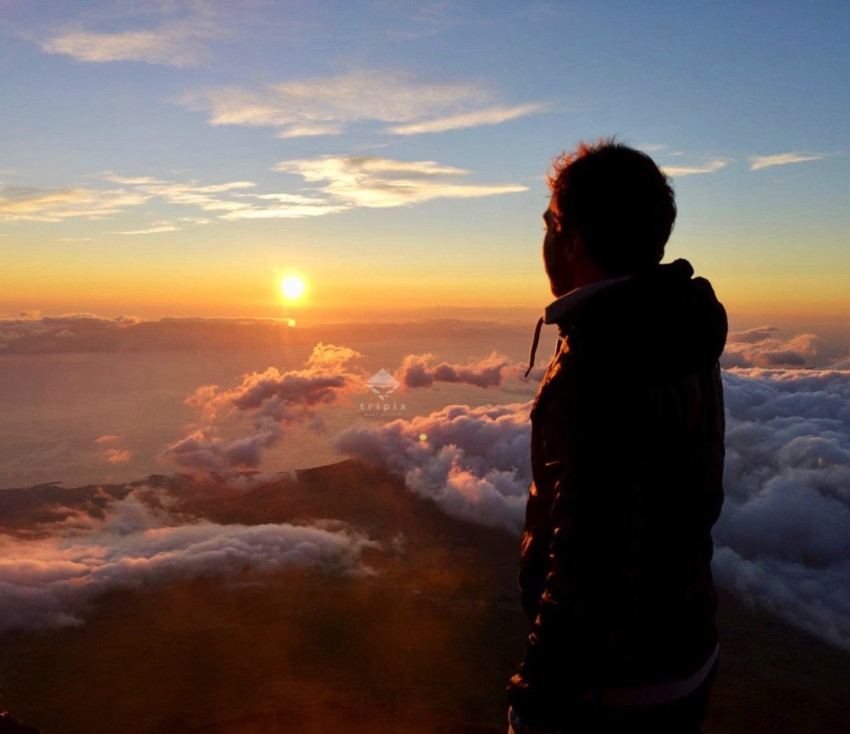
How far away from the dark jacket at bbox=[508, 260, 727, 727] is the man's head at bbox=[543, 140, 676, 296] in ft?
0.48

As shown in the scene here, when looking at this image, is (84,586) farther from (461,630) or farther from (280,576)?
(461,630)

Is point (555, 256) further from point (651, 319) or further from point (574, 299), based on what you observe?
point (651, 319)

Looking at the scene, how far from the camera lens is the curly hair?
212cm

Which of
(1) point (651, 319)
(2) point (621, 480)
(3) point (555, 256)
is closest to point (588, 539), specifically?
(2) point (621, 480)

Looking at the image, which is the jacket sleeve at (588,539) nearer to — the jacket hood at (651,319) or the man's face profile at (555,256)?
the jacket hood at (651,319)

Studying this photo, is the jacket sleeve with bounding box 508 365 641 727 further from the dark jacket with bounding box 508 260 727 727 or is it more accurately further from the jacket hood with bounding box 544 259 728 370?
the jacket hood with bounding box 544 259 728 370

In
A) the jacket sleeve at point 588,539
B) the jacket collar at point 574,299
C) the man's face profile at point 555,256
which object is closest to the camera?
the jacket sleeve at point 588,539

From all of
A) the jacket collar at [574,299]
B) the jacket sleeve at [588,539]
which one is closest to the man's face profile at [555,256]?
the jacket collar at [574,299]

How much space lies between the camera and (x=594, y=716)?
2.11m

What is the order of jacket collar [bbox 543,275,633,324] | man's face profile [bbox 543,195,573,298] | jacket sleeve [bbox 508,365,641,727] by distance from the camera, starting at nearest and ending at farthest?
jacket sleeve [bbox 508,365,641,727]
jacket collar [bbox 543,275,633,324]
man's face profile [bbox 543,195,573,298]

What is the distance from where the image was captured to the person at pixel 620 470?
1.90 meters

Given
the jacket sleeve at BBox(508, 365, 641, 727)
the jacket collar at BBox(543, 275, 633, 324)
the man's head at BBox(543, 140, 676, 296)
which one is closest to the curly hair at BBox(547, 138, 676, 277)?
the man's head at BBox(543, 140, 676, 296)

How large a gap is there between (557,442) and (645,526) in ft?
1.21

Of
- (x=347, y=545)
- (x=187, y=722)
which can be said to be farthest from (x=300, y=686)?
(x=347, y=545)
